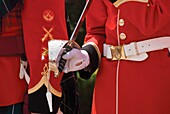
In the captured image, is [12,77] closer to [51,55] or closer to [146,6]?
[51,55]

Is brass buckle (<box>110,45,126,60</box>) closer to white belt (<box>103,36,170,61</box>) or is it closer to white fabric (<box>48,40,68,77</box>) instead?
white belt (<box>103,36,170,61</box>)

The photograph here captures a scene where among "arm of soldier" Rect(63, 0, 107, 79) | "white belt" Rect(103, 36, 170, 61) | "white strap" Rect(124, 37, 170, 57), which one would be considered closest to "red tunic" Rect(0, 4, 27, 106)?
"arm of soldier" Rect(63, 0, 107, 79)

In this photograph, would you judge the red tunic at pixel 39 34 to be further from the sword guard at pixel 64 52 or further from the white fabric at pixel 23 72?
the sword guard at pixel 64 52

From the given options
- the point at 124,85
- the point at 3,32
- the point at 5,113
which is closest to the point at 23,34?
the point at 3,32

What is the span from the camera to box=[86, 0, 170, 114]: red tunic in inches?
78.2

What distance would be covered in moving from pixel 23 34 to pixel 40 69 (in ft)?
0.61

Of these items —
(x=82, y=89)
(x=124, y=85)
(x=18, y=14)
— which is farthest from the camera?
(x=82, y=89)

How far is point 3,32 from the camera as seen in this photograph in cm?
226

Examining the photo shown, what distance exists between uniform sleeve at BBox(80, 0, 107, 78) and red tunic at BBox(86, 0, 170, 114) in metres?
0.04

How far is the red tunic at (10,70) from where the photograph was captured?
225cm

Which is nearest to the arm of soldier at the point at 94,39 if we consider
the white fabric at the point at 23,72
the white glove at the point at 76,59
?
the white glove at the point at 76,59

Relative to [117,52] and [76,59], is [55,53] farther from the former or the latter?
[117,52]

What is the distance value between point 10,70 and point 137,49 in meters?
0.60

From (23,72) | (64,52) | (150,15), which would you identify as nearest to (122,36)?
(150,15)
